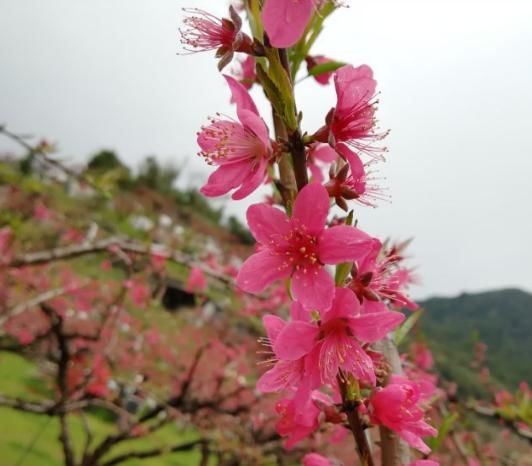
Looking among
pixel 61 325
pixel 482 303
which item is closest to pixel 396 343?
pixel 61 325

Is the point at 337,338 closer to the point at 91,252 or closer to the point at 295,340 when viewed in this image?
the point at 295,340

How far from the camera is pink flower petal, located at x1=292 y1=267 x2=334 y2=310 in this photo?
1.85ft

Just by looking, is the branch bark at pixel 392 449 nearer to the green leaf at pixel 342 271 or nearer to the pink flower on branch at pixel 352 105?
the green leaf at pixel 342 271

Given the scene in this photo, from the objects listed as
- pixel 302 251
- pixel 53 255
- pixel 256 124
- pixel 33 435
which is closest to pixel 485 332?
pixel 33 435

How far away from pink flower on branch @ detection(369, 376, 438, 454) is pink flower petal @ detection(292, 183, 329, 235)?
0.82ft

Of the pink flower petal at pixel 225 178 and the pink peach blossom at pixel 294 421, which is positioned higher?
the pink flower petal at pixel 225 178

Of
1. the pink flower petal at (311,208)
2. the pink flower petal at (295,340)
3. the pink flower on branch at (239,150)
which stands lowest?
the pink flower petal at (295,340)

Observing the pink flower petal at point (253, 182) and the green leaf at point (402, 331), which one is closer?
the pink flower petal at point (253, 182)

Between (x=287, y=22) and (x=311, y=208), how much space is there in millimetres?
239

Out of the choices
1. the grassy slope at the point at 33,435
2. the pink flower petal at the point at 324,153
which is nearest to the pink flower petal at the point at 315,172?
the pink flower petal at the point at 324,153

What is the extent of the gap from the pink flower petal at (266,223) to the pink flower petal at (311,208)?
0.09 feet

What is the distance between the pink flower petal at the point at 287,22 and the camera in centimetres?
54

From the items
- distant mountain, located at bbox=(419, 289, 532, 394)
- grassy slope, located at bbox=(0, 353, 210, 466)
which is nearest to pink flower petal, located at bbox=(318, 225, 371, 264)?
grassy slope, located at bbox=(0, 353, 210, 466)

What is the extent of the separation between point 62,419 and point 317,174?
2.34 m
